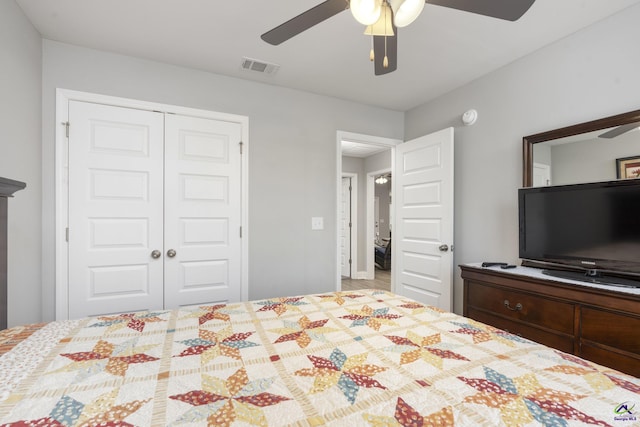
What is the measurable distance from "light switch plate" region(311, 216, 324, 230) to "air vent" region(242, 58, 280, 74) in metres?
1.45

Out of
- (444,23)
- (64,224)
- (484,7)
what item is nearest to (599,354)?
(484,7)

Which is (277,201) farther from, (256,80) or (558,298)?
(558,298)

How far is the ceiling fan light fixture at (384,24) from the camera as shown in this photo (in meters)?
1.30

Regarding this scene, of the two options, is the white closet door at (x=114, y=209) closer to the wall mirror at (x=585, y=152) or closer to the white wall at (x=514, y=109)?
the white wall at (x=514, y=109)

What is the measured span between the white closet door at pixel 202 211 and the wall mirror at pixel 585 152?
8.08 feet

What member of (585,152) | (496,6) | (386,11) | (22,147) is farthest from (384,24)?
(22,147)

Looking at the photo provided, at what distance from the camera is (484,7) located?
48.3 inches

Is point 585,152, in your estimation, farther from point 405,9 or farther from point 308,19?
point 308,19

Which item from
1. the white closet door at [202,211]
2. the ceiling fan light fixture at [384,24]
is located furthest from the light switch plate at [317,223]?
the ceiling fan light fixture at [384,24]

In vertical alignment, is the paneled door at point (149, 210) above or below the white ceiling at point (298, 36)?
below

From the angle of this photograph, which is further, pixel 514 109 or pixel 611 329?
pixel 514 109

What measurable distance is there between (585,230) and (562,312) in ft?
1.81

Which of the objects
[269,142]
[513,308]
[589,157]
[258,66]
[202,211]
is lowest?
[513,308]

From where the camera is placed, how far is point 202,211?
2.63 metres
